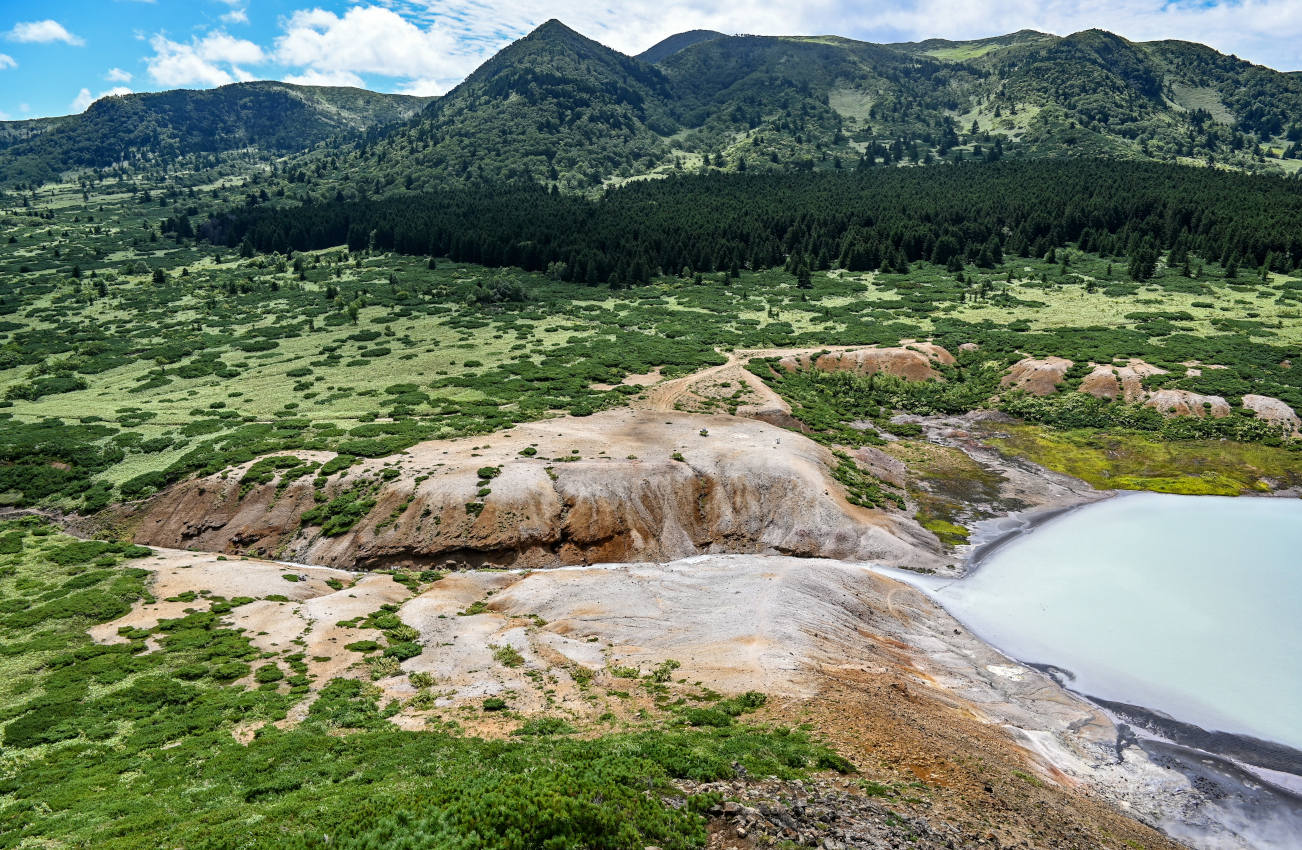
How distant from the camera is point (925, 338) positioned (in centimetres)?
7731

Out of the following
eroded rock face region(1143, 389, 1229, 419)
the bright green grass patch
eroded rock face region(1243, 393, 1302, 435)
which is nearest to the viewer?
the bright green grass patch

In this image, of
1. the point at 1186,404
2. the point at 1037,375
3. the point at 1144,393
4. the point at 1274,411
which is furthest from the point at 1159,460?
the point at 1037,375

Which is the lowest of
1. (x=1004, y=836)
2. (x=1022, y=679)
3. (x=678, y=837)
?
(x=1022, y=679)

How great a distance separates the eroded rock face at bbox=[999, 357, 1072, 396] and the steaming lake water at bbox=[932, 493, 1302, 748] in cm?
2112

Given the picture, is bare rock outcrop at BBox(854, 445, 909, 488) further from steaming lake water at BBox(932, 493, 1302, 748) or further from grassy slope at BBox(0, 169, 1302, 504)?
grassy slope at BBox(0, 169, 1302, 504)

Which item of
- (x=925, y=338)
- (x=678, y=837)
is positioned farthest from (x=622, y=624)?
(x=925, y=338)

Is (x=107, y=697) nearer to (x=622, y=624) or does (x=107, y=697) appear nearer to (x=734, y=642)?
(x=622, y=624)

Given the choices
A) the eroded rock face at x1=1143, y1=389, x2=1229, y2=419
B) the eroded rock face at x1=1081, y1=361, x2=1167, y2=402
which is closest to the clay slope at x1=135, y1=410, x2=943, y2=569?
the eroded rock face at x1=1081, y1=361, x2=1167, y2=402

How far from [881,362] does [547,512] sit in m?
45.8

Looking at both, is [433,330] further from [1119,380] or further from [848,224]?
[848,224]

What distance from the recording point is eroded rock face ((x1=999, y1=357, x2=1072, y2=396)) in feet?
212

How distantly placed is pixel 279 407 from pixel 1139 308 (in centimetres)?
10189

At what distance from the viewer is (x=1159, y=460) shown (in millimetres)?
52094

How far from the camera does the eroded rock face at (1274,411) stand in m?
54.6
